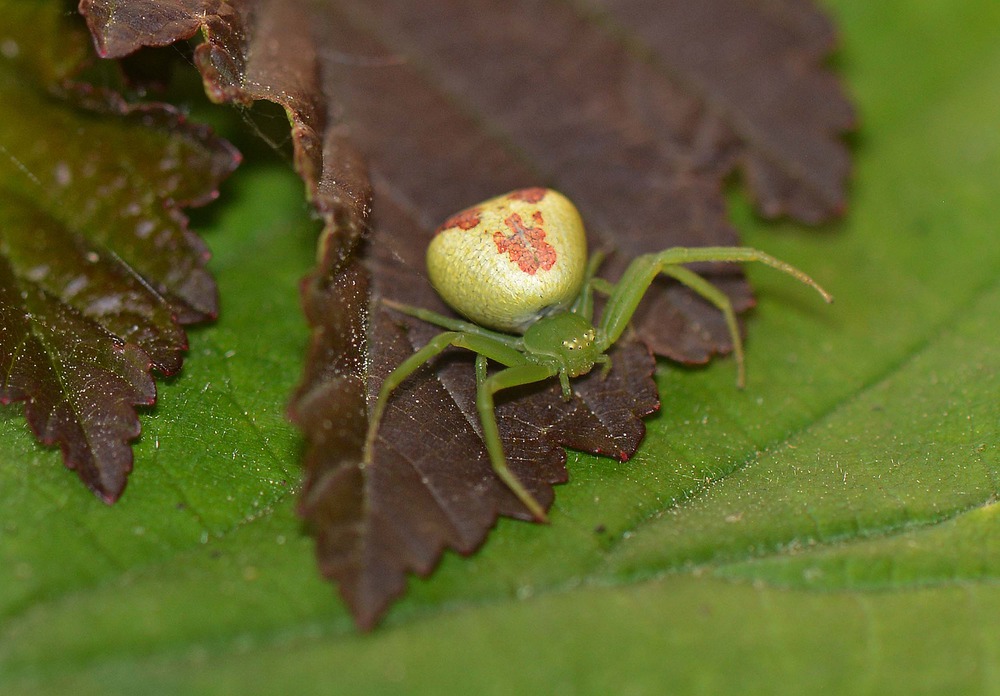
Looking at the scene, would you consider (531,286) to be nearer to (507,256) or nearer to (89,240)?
(507,256)

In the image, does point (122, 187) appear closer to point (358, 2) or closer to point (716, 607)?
point (358, 2)

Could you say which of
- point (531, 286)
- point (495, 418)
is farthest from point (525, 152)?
point (495, 418)

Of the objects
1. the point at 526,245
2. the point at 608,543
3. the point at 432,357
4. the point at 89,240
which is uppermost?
the point at 526,245

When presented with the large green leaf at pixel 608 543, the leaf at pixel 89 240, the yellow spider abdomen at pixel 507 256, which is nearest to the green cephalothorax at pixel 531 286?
the yellow spider abdomen at pixel 507 256

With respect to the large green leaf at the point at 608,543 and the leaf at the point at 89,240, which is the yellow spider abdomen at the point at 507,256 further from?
the leaf at the point at 89,240

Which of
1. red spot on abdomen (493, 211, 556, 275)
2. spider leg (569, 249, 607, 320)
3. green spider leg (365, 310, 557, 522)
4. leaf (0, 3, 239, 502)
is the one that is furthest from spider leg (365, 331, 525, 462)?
leaf (0, 3, 239, 502)
